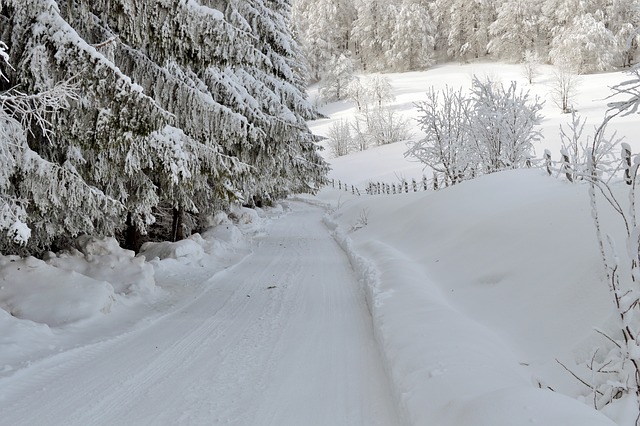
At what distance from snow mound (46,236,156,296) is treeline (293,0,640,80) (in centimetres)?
5198

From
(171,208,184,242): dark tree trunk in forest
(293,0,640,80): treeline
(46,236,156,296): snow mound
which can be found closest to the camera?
(46,236,156,296): snow mound

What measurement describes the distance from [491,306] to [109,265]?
5.81 m

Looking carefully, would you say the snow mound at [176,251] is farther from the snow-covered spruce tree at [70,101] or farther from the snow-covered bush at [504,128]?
the snow-covered bush at [504,128]

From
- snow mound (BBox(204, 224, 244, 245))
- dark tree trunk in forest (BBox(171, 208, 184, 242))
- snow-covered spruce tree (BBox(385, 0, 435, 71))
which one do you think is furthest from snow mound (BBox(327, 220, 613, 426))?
snow-covered spruce tree (BBox(385, 0, 435, 71))

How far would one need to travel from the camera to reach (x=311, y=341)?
4785 millimetres

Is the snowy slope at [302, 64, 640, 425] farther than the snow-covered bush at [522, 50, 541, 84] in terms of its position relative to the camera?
No

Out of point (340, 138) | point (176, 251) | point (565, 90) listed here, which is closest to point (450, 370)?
point (176, 251)

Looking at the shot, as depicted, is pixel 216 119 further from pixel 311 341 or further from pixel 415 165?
pixel 415 165

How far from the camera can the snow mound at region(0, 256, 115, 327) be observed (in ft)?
16.9

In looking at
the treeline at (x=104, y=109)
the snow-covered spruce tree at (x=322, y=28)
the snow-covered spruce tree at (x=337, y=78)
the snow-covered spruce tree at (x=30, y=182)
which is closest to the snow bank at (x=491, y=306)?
the treeline at (x=104, y=109)

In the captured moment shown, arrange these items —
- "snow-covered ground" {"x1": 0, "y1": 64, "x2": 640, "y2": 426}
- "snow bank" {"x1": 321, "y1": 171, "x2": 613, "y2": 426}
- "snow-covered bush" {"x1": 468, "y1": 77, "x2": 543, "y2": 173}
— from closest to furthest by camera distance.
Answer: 1. "snow bank" {"x1": 321, "y1": 171, "x2": 613, "y2": 426}
2. "snow-covered ground" {"x1": 0, "y1": 64, "x2": 640, "y2": 426}
3. "snow-covered bush" {"x1": 468, "y1": 77, "x2": 543, "y2": 173}

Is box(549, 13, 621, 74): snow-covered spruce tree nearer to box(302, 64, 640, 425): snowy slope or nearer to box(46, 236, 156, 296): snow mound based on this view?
box(302, 64, 640, 425): snowy slope

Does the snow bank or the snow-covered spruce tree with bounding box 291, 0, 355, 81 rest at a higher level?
the snow-covered spruce tree with bounding box 291, 0, 355, 81

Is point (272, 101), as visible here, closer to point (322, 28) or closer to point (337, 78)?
point (337, 78)
